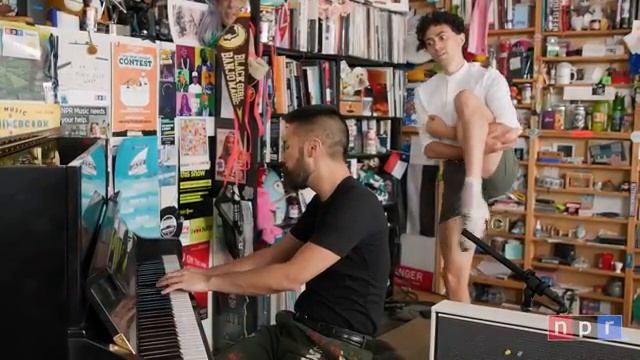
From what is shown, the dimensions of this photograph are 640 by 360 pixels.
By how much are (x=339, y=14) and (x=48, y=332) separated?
3.35 meters

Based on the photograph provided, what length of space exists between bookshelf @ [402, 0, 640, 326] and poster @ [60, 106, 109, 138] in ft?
9.17

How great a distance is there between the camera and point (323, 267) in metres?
2.05

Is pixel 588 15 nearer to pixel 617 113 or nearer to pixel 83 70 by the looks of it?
pixel 617 113

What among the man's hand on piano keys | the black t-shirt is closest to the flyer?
the black t-shirt

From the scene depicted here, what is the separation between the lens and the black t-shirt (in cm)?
215

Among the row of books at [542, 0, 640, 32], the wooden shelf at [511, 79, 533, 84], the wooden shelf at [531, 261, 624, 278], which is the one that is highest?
the row of books at [542, 0, 640, 32]

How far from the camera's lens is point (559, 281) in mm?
4613

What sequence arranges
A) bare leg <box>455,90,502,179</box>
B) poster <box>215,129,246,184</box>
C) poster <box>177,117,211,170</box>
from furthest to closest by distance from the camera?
poster <box>215,129,246,184</box> < poster <box>177,117,211,170</box> < bare leg <box>455,90,502,179</box>

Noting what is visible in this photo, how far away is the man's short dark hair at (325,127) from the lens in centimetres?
230

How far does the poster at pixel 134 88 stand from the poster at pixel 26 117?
35 centimetres

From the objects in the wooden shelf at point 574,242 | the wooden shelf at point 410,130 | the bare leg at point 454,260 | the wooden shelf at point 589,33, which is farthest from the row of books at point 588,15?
the bare leg at point 454,260

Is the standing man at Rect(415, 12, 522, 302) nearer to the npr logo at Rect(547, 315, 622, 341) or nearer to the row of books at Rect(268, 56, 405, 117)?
the row of books at Rect(268, 56, 405, 117)

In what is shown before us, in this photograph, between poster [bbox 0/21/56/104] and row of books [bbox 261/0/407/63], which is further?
row of books [bbox 261/0/407/63]

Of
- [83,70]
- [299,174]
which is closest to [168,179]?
[83,70]
